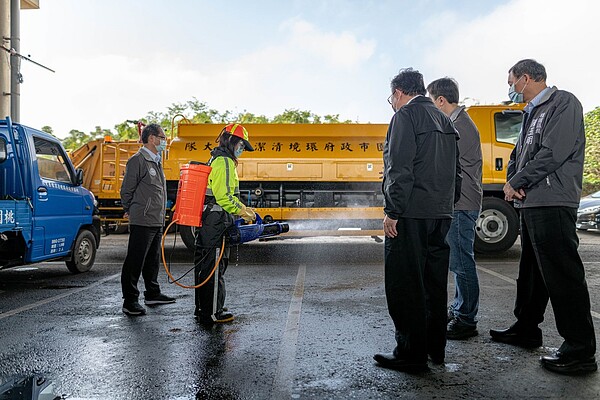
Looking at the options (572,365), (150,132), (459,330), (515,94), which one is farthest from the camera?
(150,132)

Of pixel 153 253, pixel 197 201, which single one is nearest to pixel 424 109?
pixel 197 201

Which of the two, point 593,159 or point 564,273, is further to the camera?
point 593,159

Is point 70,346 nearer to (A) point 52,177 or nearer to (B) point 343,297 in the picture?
(B) point 343,297

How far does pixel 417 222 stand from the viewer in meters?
3.49

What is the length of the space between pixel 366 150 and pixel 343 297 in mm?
5442

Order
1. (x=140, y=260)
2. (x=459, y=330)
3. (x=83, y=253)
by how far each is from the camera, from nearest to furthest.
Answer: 1. (x=459, y=330)
2. (x=140, y=260)
3. (x=83, y=253)

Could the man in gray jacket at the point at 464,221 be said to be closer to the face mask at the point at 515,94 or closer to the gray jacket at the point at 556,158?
the face mask at the point at 515,94

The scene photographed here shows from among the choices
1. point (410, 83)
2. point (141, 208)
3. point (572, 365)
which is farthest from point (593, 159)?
point (141, 208)

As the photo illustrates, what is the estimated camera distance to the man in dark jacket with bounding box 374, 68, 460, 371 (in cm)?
343

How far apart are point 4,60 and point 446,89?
13.6 metres

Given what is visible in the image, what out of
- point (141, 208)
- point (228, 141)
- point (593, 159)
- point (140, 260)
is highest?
point (593, 159)

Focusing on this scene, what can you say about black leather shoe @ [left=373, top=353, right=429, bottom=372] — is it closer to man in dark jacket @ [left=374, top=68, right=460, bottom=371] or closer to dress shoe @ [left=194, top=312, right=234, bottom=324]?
man in dark jacket @ [left=374, top=68, right=460, bottom=371]

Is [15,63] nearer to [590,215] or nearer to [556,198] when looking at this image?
[556,198]

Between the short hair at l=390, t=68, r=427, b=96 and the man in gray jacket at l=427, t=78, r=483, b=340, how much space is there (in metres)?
0.81
